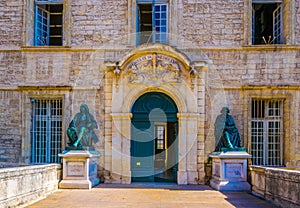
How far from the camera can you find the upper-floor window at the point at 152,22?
10719 mm

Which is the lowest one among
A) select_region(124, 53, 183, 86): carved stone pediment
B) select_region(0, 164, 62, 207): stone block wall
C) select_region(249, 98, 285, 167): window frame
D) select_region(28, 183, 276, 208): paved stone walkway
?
select_region(28, 183, 276, 208): paved stone walkway

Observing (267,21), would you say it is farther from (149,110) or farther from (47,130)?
(47,130)

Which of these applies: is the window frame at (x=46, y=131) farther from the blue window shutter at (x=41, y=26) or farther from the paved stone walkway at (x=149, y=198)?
the paved stone walkway at (x=149, y=198)

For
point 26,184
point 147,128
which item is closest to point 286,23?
point 147,128

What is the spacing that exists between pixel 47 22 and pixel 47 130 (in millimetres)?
3636

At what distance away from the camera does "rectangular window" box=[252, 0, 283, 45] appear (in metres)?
10.9

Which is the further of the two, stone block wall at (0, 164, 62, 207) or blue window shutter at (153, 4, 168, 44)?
blue window shutter at (153, 4, 168, 44)

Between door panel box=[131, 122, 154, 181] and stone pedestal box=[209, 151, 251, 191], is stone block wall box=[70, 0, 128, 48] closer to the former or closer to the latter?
door panel box=[131, 122, 154, 181]

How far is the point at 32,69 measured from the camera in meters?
10.6

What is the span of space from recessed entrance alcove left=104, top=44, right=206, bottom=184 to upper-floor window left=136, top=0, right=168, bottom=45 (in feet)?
2.69

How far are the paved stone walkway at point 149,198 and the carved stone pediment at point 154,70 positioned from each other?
3.02 metres

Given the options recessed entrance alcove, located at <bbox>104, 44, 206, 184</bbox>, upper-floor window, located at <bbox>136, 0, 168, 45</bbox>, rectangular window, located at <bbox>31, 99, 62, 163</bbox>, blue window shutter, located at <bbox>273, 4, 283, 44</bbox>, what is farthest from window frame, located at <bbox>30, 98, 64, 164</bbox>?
blue window shutter, located at <bbox>273, 4, 283, 44</bbox>

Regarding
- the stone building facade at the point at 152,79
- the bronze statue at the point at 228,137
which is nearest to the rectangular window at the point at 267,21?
the stone building facade at the point at 152,79

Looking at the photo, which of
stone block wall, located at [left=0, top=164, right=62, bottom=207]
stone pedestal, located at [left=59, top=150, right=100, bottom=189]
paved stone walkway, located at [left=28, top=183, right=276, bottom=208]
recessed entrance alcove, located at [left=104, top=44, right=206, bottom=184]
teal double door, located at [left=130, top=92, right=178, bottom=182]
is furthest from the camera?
teal double door, located at [left=130, top=92, right=178, bottom=182]
